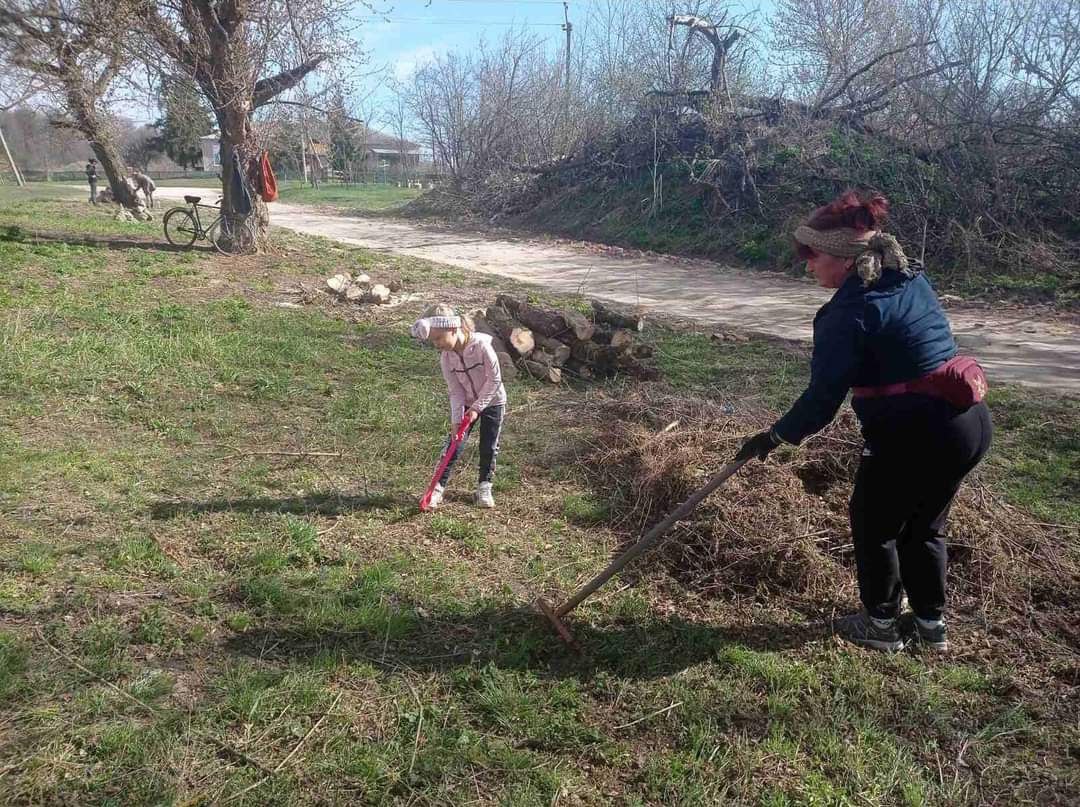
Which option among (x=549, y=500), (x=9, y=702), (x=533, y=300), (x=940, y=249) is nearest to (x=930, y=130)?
(x=940, y=249)

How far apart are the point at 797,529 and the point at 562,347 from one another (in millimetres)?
3639

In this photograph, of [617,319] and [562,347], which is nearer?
[562,347]

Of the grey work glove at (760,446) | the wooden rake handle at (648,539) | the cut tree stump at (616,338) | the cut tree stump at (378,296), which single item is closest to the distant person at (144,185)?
the cut tree stump at (378,296)

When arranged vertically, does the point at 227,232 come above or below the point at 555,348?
above

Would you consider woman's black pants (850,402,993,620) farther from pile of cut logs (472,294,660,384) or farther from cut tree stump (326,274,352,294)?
cut tree stump (326,274,352,294)

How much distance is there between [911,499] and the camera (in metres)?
2.89

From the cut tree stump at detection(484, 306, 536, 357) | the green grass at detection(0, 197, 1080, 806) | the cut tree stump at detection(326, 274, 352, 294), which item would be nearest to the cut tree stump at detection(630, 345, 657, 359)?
the cut tree stump at detection(484, 306, 536, 357)

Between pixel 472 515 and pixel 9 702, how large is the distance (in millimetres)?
2267

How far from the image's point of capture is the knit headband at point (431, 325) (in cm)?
405

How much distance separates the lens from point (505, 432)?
5695mm

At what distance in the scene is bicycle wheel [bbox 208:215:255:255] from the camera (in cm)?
1312

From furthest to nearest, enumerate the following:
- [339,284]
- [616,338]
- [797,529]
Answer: [339,284] → [616,338] → [797,529]

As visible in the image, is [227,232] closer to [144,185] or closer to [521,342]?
[521,342]

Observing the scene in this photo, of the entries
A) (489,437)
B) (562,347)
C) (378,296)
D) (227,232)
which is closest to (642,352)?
(562,347)
